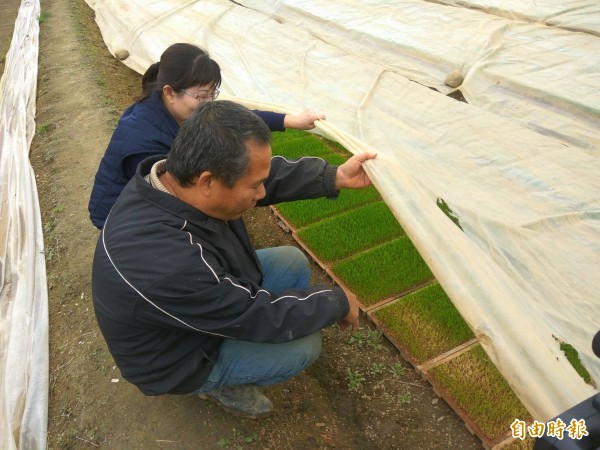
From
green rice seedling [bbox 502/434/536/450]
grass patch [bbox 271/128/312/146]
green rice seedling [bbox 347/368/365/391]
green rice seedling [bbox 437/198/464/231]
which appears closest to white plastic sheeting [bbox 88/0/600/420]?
green rice seedling [bbox 437/198/464/231]

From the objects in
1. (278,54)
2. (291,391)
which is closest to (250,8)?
(278,54)

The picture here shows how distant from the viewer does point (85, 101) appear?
5137 mm

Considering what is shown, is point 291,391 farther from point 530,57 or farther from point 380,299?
point 530,57

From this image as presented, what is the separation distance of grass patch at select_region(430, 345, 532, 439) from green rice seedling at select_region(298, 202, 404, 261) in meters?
0.95

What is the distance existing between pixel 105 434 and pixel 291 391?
81 cm

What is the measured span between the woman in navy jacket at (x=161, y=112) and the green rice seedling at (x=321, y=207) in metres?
1.24

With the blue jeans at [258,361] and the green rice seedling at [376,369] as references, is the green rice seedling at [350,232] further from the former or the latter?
the blue jeans at [258,361]

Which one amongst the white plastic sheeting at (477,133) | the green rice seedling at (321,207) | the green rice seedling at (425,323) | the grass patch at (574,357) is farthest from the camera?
the green rice seedling at (321,207)

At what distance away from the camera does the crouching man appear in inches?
59.5

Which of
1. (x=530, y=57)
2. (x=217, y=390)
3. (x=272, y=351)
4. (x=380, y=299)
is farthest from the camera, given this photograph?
(x=530, y=57)

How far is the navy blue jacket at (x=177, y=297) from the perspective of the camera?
4.95 feet

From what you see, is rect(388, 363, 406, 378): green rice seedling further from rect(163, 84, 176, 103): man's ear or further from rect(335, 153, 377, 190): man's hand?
rect(163, 84, 176, 103): man's ear

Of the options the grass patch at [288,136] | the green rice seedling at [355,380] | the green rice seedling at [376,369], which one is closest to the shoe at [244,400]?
the green rice seedling at [355,380]

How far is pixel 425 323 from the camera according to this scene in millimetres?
2459
